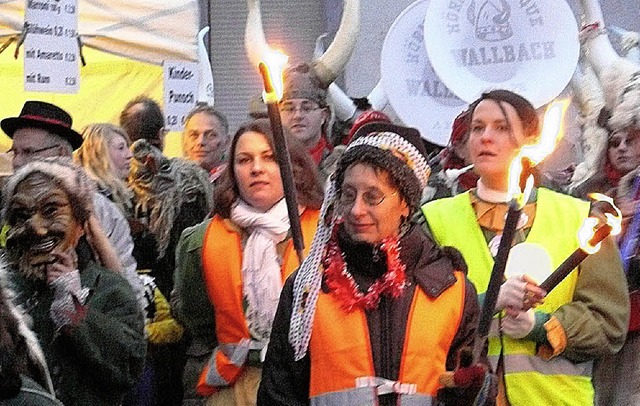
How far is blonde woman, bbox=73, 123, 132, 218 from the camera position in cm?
641

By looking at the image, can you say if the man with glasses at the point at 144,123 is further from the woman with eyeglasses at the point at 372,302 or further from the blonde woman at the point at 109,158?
the woman with eyeglasses at the point at 372,302

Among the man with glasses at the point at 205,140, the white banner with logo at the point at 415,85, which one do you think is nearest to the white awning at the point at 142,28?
the man with glasses at the point at 205,140

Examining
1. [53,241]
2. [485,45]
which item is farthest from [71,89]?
[53,241]

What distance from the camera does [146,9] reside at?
8.18 metres

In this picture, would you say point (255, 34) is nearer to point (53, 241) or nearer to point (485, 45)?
point (485, 45)

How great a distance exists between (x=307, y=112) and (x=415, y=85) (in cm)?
184

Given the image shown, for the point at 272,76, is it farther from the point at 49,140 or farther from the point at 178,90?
the point at 178,90

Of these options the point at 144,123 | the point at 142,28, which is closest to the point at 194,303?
the point at 144,123

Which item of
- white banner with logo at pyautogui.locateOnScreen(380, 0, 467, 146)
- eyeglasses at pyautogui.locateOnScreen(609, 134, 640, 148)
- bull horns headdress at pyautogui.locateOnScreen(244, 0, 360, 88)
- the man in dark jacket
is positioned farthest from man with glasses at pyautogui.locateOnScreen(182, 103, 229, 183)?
the man in dark jacket

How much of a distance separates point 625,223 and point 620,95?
2.69 ft

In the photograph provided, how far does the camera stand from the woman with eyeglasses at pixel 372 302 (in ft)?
11.8

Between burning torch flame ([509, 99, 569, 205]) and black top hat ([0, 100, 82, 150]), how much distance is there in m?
2.37

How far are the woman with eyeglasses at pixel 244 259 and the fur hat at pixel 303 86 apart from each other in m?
1.46

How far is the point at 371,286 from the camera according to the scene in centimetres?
364
